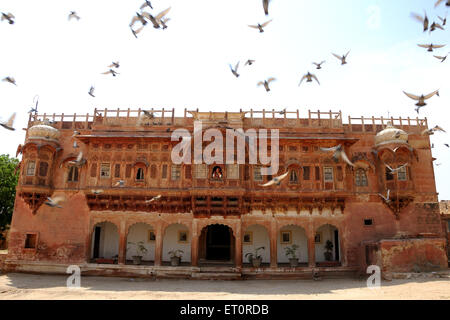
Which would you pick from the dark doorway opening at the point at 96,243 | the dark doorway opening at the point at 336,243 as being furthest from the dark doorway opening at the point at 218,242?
the dark doorway opening at the point at 96,243

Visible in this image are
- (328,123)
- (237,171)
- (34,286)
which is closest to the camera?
(34,286)

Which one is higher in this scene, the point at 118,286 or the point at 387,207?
the point at 387,207

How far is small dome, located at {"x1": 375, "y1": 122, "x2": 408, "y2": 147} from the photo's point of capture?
67.3 feet

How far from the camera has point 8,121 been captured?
49.3ft

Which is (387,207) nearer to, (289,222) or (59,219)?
(289,222)

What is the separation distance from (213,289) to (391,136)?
46.4 ft

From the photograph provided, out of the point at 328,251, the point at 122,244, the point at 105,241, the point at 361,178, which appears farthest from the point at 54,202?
the point at 361,178

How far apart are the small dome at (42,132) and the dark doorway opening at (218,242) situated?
11843 mm

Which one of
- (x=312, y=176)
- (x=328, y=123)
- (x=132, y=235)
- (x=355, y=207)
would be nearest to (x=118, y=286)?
(x=132, y=235)

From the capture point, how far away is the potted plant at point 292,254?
1965 cm

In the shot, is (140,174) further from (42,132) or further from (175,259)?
(42,132)

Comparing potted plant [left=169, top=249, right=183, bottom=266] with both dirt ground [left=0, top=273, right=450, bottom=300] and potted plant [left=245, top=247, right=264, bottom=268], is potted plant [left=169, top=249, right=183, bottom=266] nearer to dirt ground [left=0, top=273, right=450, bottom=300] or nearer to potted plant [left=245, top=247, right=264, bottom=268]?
dirt ground [left=0, top=273, right=450, bottom=300]

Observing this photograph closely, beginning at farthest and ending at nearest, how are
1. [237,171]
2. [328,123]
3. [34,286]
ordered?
1. [328,123]
2. [237,171]
3. [34,286]

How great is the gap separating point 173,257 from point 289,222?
734 cm
